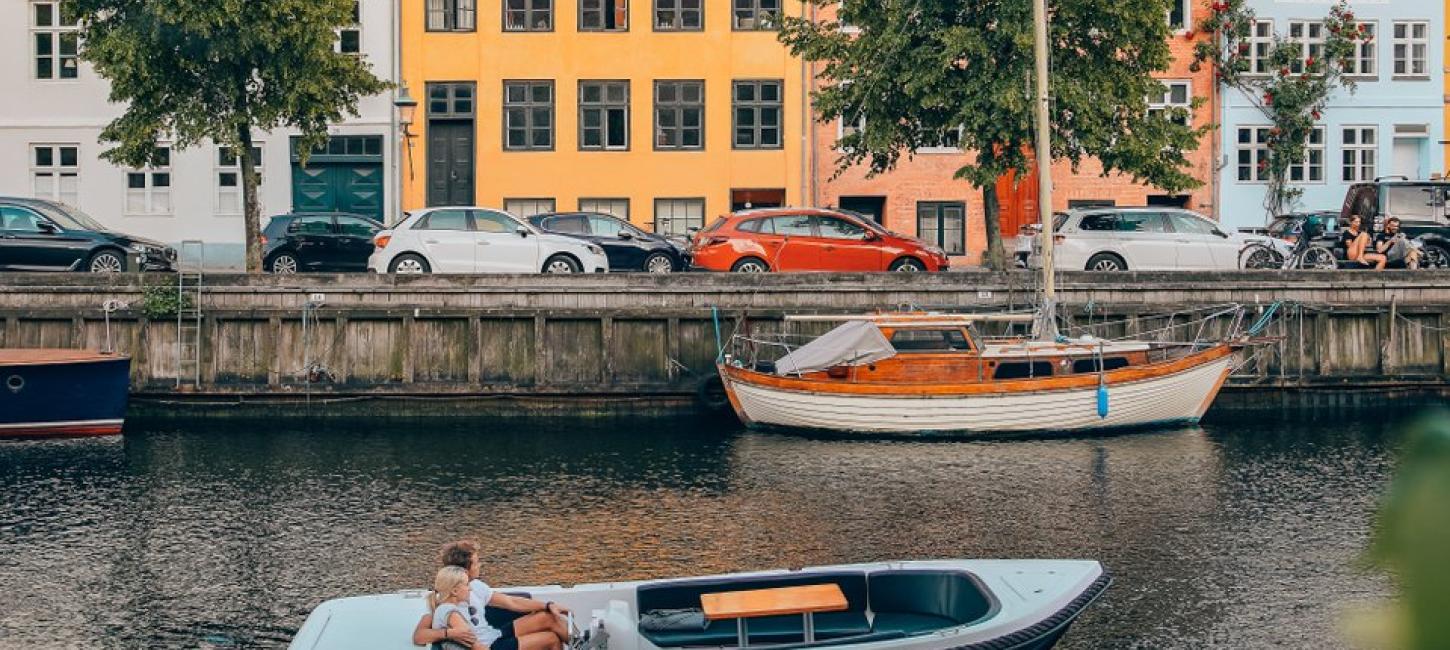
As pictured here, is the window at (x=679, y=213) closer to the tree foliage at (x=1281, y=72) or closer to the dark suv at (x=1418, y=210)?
the tree foliage at (x=1281, y=72)

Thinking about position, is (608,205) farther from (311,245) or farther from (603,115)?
(311,245)

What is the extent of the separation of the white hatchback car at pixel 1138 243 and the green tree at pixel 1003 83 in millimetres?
1019

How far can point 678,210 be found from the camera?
161 ft

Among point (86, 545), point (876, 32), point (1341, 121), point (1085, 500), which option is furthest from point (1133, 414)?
point (1341, 121)

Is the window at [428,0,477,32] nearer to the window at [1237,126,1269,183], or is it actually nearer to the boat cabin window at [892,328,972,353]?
the boat cabin window at [892,328,972,353]

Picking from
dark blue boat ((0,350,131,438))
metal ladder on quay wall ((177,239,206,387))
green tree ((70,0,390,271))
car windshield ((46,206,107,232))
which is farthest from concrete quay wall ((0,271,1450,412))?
green tree ((70,0,390,271))

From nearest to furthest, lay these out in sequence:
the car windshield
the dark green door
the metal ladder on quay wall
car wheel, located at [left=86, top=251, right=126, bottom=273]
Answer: the metal ladder on quay wall < car wheel, located at [left=86, top=251, right=126, bottom=273] < the car windshield < the dark green door

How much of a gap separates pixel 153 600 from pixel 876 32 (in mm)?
23801

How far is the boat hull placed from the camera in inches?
1191

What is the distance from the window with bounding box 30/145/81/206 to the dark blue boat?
719 inches

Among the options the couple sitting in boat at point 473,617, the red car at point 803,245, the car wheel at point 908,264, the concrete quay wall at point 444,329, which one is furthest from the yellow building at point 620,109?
the couple sitting in boat at point 473,617

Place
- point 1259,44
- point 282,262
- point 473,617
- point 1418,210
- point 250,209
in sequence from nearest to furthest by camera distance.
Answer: point 473,617
point 250,209
point 282,262
point 1418,210
point 1259,44

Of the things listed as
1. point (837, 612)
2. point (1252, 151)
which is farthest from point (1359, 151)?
point (837, 612)

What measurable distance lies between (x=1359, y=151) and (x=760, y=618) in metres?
42.4
